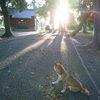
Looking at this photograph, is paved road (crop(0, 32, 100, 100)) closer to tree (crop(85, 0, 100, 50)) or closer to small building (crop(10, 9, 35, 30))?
tree (crop(85, 0, 100, 50))

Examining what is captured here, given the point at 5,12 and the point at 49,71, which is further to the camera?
the point at 5,12

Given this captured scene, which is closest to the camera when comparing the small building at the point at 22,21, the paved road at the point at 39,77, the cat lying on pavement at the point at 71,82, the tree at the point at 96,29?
the cat lying on pavement at the point at 71,82

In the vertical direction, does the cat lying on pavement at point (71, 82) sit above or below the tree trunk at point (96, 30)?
below

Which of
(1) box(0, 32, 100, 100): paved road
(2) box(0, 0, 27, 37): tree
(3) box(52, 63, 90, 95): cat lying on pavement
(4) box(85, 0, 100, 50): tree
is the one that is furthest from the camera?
(2) box(0, 0, 27, 37): tree

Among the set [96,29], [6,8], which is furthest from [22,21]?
[96,29]

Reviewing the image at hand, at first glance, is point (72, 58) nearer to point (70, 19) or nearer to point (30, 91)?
point (30, 91)

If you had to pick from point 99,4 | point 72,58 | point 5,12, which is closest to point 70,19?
point 5,12

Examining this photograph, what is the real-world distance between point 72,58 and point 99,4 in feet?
19.0

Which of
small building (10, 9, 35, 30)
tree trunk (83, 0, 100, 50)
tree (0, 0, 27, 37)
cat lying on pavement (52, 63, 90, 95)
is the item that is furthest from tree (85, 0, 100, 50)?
small building (10, 9, 35, 30)

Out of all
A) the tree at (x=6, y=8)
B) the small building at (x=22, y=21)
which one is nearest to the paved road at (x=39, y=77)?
the tree at (x=6, y=8)

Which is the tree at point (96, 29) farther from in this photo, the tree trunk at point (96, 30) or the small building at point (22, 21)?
the small building at point (22, 21)

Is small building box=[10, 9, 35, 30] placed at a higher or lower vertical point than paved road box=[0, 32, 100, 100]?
higher

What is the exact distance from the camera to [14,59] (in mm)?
11805

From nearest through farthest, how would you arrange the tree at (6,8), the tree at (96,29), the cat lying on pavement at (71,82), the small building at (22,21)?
1. the cat lying on pavement at (71,82)
2. the tree at (96,29)
3. the tree at (6,8)
4. the small building at (22,21)
